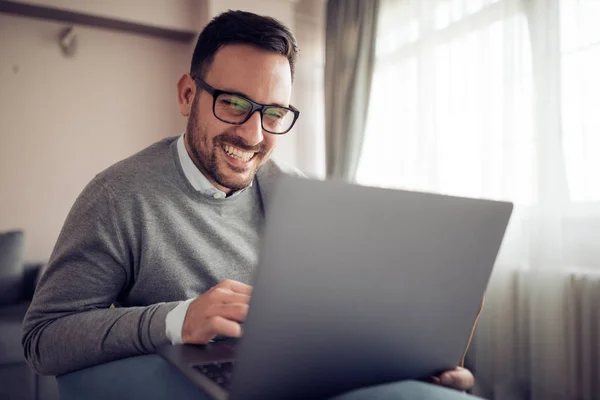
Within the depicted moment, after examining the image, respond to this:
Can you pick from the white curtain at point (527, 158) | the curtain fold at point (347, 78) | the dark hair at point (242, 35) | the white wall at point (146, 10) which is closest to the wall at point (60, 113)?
the white wall at point (146, 10)

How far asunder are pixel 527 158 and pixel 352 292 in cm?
187

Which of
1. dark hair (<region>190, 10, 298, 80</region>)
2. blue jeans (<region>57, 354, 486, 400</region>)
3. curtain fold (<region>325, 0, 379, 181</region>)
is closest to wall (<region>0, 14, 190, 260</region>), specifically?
curtain fold (<region>325, 0, 379, 181</region>)

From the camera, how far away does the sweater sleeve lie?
0.74 metres

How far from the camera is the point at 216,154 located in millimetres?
1094

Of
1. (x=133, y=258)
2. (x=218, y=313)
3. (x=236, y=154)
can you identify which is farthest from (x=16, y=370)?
(x=218, y=313)

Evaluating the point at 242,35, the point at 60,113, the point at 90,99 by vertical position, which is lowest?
the point at 242,35

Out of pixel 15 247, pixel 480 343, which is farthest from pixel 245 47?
pixel 15 247

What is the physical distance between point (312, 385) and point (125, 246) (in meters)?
0.52

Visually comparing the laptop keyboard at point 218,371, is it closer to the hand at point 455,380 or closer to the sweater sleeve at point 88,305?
the sweater sleeve at point 88,305

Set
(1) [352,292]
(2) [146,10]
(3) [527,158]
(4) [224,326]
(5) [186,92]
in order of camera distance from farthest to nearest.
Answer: (2) [146,10]
(3) [527,158]
(5) [186,92]
(4) [224,326]
(1) [352,292]

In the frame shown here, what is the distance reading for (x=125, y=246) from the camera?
0.92m

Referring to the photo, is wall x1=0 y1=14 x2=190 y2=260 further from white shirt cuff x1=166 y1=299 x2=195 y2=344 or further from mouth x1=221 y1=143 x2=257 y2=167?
white shirt cuff x1=166 y1=299 x2=195 y2=344

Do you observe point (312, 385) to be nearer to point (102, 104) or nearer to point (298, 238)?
point (298, 238)

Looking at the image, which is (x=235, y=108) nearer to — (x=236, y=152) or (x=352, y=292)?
(x=236, y=152)
